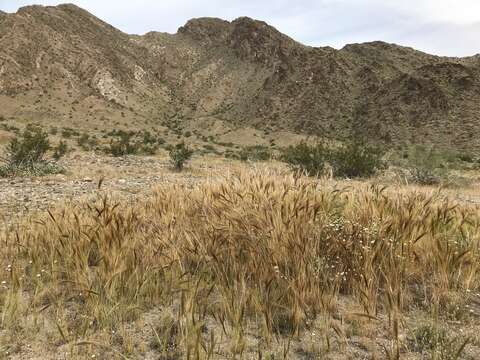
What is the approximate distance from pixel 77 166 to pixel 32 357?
48.1ft

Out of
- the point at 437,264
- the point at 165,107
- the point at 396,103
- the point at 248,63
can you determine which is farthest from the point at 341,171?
the point at 248,63

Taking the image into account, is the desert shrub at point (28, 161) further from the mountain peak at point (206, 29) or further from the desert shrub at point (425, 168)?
the mountain peak at point (206, 29)

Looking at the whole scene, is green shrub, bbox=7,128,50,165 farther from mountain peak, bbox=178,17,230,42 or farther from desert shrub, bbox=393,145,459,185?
mountain peak, bbox=178,17,230,42

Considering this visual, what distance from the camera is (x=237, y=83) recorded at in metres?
81.7

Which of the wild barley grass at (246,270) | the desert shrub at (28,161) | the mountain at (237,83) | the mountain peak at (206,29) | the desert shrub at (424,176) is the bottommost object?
the desert shrub at (424,176)

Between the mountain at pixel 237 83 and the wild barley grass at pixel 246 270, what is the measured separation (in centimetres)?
4722

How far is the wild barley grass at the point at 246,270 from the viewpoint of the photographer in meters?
2.56

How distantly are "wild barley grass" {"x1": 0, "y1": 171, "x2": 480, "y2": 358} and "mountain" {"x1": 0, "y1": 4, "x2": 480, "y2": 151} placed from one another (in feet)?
155

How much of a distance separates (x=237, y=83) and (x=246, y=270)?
8121 centimetres

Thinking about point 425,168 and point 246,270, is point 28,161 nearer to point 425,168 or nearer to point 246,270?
point 246,270

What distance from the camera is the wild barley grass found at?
2.56 metres

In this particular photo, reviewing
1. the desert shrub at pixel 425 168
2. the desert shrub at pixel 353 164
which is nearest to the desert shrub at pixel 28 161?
the desert shrub at pixel 353 164

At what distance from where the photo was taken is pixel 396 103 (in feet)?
182

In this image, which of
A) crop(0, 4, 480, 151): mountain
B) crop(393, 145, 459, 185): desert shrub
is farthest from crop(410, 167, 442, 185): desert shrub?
crop(0, 4, 480, 151): mountain
